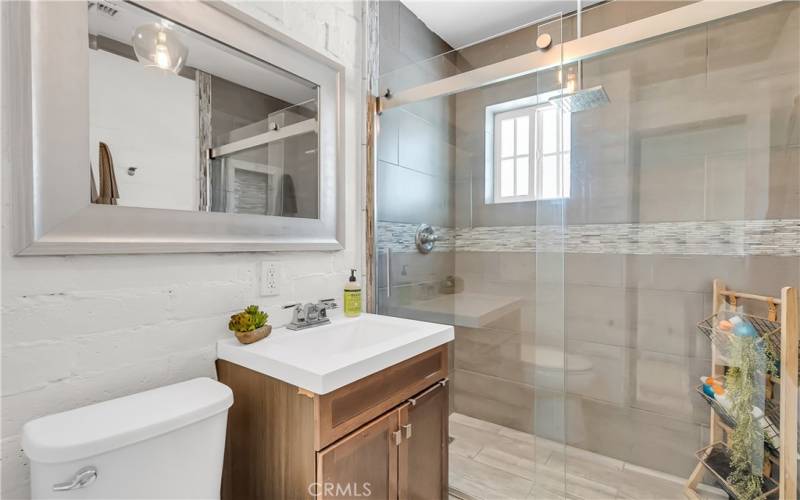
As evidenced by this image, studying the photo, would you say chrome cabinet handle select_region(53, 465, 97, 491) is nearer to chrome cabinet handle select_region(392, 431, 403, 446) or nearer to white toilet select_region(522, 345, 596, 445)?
chrome cabinet handle select_region(392, 431, 403, 446)

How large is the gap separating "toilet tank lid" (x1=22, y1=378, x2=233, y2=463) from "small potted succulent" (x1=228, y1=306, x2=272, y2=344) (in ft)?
0.54

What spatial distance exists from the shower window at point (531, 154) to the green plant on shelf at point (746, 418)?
95 centimetres

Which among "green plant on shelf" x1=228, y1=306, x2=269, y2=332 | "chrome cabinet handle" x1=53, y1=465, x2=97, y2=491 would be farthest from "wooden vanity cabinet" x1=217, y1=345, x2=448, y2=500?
"chrome cabinet handle" x1=53, y1=465, x2=97, y2=491

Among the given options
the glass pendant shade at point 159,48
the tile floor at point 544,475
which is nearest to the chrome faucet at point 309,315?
the glass pendant shade at point 159,48

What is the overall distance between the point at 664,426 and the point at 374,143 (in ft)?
6.46

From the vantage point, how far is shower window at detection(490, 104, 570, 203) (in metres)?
1.79

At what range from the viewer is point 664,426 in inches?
69.0

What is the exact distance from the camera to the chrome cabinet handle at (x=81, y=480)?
2.33 feet

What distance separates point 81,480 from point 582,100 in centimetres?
215

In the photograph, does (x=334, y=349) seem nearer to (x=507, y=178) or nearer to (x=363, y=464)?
(x=363, y=464)

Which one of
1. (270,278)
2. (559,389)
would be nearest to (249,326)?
(270,278)

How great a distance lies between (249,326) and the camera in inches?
45.3

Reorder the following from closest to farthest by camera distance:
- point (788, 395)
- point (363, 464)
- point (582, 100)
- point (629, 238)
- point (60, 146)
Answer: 1. point (60, 146)
2. point (363, 464)
3. point (788, 395)
4. point (582, 100)
5. point (629, 238)

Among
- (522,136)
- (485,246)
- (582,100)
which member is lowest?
(485,246)
